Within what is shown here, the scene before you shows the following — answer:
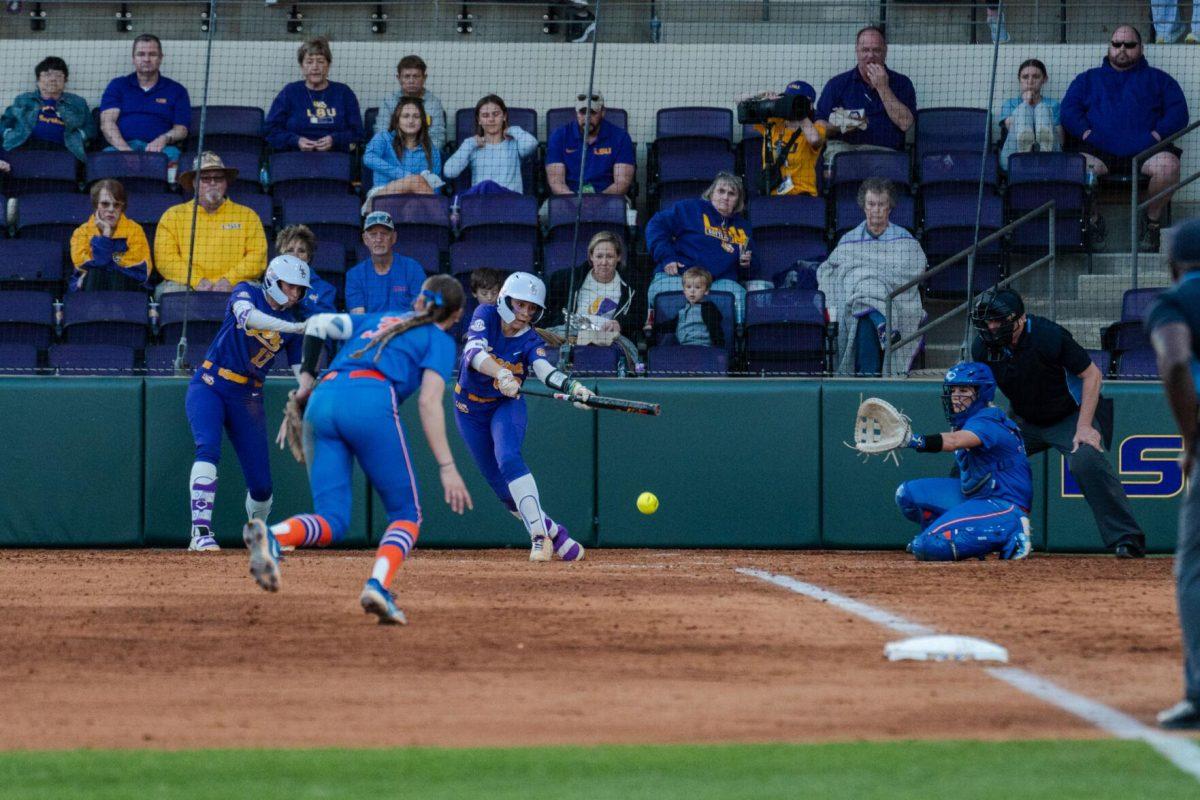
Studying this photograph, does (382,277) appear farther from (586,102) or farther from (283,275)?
(586,102)

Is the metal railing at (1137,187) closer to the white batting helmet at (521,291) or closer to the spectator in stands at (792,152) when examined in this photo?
the spectator in stands at (792,152)

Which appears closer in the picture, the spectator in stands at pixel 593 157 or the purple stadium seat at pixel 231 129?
the spectator in stands at pixel 593 157

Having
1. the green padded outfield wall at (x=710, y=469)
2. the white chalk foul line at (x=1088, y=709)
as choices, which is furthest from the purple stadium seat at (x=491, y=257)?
the white chalk foul line at (x=1088, y=709)

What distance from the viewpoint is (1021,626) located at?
24.9 feet

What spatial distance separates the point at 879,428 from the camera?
11891 mm

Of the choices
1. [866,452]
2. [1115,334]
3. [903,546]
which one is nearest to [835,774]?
[866,452]

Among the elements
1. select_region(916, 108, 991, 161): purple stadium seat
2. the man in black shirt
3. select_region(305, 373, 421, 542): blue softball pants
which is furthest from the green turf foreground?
select_region(916, 108, 991, 161): purple stadium seat

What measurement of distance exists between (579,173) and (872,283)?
301cm

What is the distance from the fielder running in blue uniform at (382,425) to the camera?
741cm

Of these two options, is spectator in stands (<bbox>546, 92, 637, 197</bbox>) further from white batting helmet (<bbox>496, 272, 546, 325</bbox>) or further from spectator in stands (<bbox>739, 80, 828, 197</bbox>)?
white batting helmet (<bbox>496, 272, 546, 325</bbox>)

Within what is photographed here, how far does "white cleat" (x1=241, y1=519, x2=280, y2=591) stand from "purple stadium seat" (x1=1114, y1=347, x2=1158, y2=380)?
7.98 metres

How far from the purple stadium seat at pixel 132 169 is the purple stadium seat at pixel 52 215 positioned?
0.45 meters

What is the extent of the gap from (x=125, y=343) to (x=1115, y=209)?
8.75 metres

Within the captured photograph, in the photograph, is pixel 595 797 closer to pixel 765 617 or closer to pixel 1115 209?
pixel 765 617
